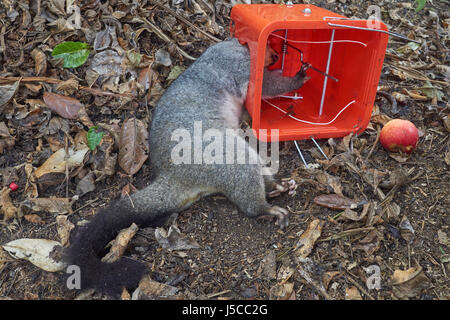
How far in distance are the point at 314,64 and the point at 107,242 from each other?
2.93 meters

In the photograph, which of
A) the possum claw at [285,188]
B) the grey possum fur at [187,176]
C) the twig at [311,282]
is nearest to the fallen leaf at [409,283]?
the twig at [311,282]

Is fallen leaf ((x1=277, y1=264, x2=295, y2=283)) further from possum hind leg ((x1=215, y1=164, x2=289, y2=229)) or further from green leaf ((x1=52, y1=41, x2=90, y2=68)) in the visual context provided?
green leaf ((x1=52, y1=41, x2=90, y2=68))

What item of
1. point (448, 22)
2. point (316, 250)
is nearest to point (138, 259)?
point (316, 250)

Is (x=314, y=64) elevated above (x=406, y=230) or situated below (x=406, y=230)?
above

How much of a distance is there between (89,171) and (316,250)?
205 cm

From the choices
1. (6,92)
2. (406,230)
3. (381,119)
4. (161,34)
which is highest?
(161,34)

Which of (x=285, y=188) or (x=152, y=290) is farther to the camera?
(x=285, y=188)

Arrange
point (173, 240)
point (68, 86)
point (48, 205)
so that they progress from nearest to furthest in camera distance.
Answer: point (173, 240), point (48, 205), point (68, 86)

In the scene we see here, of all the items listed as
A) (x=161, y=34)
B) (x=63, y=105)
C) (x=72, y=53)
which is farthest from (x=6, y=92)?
(x=161, y=34)

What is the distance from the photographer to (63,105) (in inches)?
137

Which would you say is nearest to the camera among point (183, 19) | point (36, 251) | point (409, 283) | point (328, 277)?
point (409, 283)

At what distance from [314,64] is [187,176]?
2135mm

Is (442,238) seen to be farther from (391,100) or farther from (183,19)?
(183,19)

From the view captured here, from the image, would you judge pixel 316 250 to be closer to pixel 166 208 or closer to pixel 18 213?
pixel 166 208
